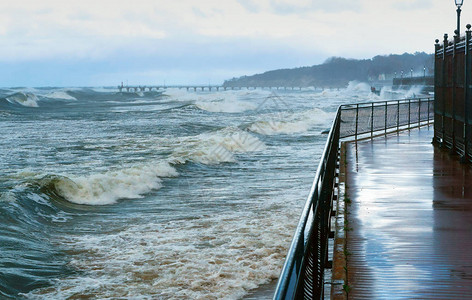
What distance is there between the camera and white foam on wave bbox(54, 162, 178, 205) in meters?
16.4

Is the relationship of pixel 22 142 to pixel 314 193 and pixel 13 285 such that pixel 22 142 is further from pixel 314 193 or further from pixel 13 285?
pixel 314 193

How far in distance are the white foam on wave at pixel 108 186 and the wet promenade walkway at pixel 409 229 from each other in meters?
6.32

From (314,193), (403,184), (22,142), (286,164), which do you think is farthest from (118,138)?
(314,193)

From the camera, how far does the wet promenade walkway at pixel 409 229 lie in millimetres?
5469

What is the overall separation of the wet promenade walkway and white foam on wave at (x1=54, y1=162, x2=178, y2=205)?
6.32 meters

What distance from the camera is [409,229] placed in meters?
7.45

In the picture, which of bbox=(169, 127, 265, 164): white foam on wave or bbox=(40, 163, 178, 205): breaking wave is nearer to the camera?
bbox=(40, 163, 178, 205): breaking wave

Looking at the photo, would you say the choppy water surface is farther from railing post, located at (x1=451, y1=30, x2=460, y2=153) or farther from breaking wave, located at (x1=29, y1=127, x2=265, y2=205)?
railing post, located at (x1=451, y1=30, x2=460, y2=153)

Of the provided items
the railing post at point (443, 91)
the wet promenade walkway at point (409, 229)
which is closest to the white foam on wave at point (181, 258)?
the wet promenade walkway at point (409, 229)

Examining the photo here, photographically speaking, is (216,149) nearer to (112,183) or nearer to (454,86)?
(112,183)

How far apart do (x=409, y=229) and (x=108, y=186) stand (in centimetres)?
1138

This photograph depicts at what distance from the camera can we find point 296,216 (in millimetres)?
11992

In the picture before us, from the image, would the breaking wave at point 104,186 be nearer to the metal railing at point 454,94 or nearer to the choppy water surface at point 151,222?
the choppy water surface at point 151,222

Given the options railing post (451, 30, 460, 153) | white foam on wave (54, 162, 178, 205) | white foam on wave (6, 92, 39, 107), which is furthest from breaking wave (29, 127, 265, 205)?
white foam on wave (6, 92, 39, 107)
